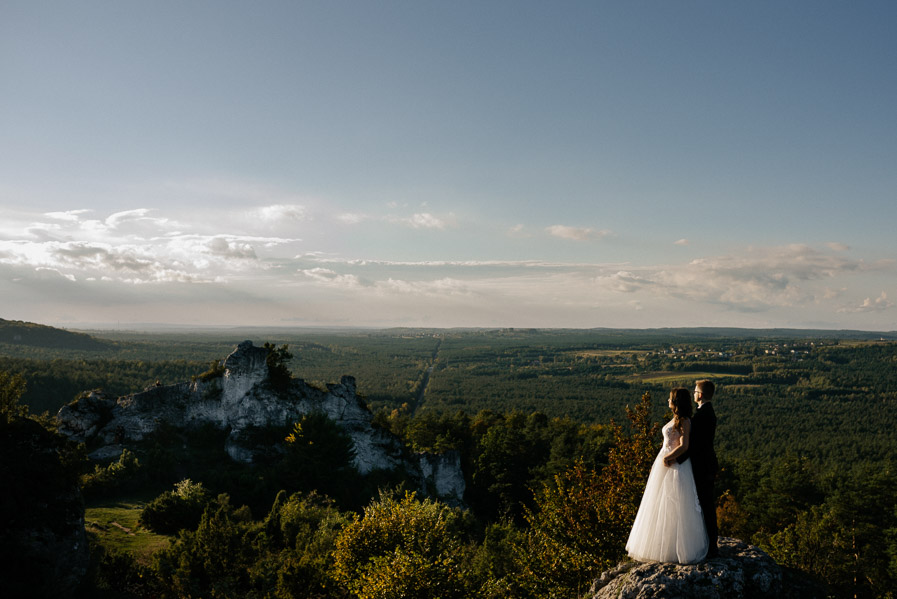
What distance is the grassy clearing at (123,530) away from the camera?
2138 centimetres

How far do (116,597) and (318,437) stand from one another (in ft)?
66.1

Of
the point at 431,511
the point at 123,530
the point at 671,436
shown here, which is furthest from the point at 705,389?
the point at 123,530

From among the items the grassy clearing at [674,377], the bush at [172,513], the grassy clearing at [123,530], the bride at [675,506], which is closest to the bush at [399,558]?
the bride at [675,506]

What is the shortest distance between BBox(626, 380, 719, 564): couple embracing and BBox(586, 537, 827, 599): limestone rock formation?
29 cm

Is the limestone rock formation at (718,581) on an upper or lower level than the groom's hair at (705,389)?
lower

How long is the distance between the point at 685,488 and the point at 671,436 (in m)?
1.01

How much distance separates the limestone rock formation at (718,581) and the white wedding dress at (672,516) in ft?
0.80

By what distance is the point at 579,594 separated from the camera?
13.6 metres

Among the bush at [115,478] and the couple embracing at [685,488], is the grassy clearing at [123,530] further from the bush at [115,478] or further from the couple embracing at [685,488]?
the couple embracing at [685,488]

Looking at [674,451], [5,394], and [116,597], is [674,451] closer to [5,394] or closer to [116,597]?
[116,597]

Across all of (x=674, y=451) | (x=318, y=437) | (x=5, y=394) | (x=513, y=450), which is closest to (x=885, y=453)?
(x=513, y=450)

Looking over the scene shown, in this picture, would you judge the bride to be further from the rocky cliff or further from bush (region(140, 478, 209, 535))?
the rocky cliff

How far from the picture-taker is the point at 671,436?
9.23 meters

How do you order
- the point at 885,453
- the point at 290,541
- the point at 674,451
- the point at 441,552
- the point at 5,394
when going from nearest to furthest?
the point at 674,451 < the point at 441,552 < the point at 5,394 < the point at 290,541 < the point at 885,453
